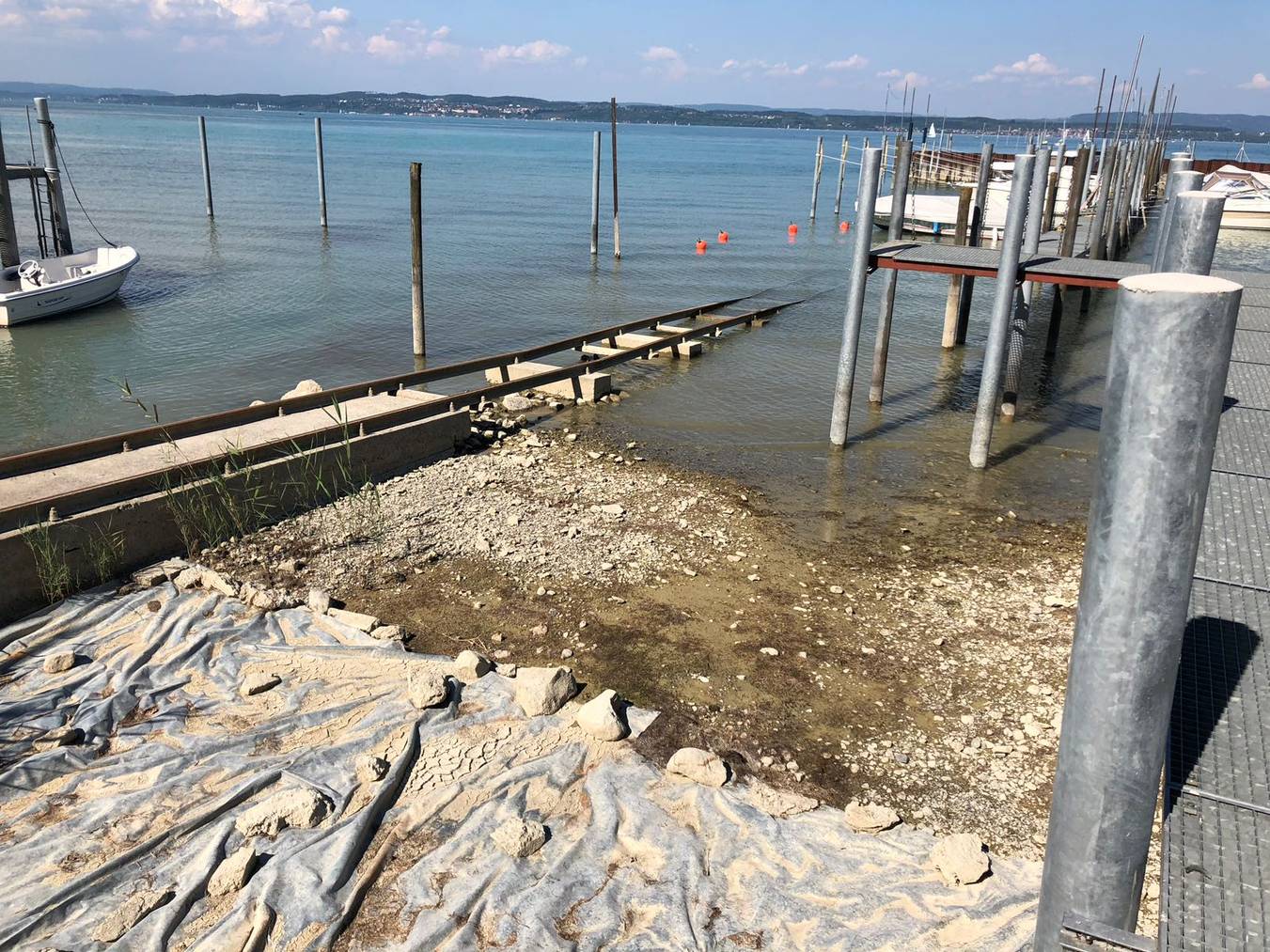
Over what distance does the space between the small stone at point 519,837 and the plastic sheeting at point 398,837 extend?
0.05 meters

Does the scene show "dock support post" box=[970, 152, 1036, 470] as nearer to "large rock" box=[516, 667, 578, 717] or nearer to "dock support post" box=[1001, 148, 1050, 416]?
"dock support post" box=[1001, 148, 1050, 416]

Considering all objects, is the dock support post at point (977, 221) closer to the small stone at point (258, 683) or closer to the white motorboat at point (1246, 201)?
the small stone at point (258, 683)

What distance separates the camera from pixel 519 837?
5059 millimetres

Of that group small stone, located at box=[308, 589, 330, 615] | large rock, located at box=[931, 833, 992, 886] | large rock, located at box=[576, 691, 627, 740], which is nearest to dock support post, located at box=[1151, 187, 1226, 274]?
large rock, located at box=[931, 833, 992, 886]

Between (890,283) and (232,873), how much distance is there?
11.8 metres

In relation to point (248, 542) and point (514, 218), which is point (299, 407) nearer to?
point (248, 542)

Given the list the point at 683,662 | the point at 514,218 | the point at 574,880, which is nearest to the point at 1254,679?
the point at 574,880

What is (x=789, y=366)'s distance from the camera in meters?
17.7

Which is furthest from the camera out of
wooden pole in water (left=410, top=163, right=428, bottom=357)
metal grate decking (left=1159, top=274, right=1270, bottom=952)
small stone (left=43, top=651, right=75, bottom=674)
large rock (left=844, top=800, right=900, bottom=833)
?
wooden pole in water (left=410, top=163, right=428, bottom=357)

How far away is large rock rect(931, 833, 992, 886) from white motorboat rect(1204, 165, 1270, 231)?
1605 inches

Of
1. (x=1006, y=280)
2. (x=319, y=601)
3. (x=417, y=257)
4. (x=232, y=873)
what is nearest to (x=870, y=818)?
(x=232, y=873)

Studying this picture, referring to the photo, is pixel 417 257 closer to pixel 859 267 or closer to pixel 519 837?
pixel 859 267

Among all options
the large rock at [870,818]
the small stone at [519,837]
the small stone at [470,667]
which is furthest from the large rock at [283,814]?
the large rock at [870,818]

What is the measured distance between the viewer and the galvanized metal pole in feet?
45.4
